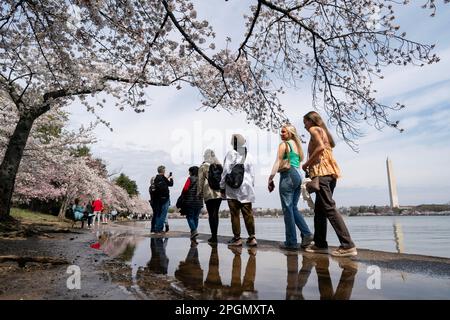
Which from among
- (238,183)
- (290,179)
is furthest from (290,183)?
(238,183)

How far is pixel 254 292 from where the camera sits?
2.81 m

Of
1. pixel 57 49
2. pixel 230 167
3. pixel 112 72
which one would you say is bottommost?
pixel 230 167

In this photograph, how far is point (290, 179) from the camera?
569 centimetres

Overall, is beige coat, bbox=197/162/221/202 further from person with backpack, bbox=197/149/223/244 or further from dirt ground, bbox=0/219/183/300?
dirt ground, bbox=0/219/183/300

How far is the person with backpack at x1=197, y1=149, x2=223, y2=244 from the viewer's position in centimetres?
700

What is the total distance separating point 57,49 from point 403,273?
30.4 feet

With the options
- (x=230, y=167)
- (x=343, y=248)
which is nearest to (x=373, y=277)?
(x=343, y=248)

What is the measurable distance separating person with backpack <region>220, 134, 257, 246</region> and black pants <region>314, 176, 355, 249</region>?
53.2 inches

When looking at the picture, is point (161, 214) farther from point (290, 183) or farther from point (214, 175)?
point (290, 183)

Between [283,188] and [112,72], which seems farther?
[112,72]

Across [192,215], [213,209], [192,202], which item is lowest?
[192,215]

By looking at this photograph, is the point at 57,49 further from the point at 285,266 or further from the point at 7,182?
the point at 285,266

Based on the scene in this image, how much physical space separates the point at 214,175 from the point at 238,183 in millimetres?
1087

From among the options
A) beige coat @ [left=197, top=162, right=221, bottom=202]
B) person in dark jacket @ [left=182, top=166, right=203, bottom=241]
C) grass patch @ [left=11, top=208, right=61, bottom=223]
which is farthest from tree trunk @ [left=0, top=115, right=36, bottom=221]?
grass patch @ [left=11, top=208, right=61, bottom=223]
